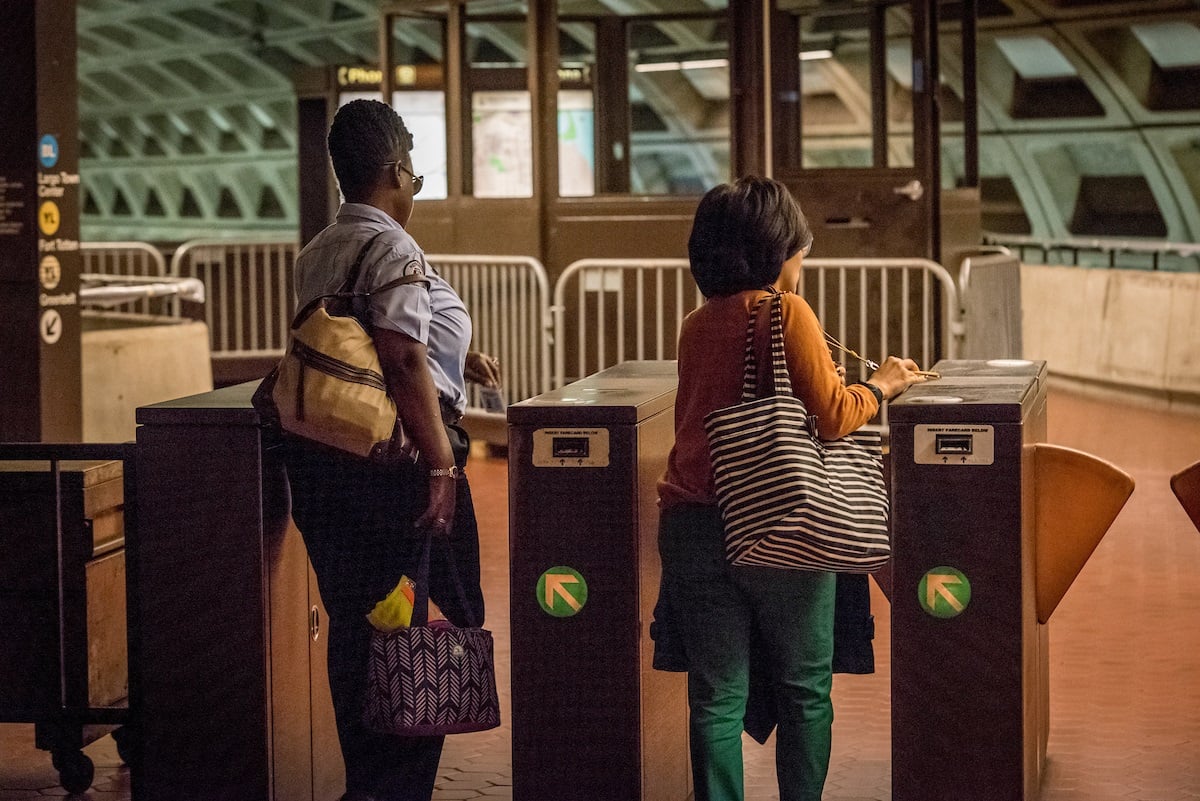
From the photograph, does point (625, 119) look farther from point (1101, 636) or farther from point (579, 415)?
point (579, 415)

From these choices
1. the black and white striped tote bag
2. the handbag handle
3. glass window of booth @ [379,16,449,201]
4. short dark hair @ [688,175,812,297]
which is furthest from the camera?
glass window of booth @ [379,16,449,201]

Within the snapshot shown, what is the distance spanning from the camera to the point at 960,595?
4.12 metres

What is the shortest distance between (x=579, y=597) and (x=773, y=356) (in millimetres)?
789

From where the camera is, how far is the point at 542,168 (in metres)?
11.6

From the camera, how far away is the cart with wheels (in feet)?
16.0

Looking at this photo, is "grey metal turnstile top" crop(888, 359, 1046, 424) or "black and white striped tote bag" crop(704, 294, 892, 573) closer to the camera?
"black and white striped tote bag" crop(704, 294, 892, 573)

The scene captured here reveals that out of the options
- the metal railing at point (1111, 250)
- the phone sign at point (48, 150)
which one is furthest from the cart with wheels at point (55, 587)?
the metal railing at point (1111, 250)

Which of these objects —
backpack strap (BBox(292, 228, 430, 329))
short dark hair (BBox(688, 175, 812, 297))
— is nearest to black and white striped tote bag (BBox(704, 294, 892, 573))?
short dark hair (BBox(688, 175, 812, 297))

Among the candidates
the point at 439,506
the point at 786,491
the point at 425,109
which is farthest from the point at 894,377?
the point at 425,109

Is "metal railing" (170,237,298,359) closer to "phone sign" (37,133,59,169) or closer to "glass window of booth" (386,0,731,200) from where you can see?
"glass window of booth" (386,0,731,200)

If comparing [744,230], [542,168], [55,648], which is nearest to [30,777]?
[55,648]

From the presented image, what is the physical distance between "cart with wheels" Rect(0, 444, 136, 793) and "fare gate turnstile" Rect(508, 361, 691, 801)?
1.25 m

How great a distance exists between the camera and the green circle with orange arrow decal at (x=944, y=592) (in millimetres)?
4117

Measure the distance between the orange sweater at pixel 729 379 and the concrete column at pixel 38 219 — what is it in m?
4.44
